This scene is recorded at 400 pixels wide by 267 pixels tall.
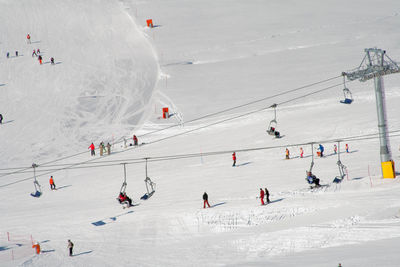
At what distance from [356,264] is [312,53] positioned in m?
31.9

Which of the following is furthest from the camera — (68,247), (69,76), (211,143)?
(69,76)

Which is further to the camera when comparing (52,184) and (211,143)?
(211,143)

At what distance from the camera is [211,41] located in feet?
169

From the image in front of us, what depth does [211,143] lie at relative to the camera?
109ft

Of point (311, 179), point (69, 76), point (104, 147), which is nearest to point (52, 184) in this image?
point (104, 147)

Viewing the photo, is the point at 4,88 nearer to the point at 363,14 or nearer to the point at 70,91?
the point at 70,91

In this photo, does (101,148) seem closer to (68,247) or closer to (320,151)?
(68,247)

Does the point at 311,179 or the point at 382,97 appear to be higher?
the point at 382,97

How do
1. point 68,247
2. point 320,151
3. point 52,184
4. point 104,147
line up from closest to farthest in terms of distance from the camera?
point 68,247 < point 320,151 < point 52,184 < point 104,147

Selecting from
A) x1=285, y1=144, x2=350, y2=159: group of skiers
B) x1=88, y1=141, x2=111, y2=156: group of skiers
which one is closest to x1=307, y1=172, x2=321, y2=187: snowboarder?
x1=285, y1=144, x2=350, y2=159: group of skiers

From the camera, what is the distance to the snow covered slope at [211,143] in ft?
70.2

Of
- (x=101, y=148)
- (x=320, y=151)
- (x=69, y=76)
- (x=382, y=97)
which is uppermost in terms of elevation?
(x=69, y=76)

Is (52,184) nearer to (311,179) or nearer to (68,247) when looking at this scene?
(68,247)

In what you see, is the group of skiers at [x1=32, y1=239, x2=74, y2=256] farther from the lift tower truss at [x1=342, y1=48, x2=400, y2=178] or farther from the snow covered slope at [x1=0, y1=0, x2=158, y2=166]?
the lift tower truss at [x1=342, y1=48, x2=400, y2=178]
